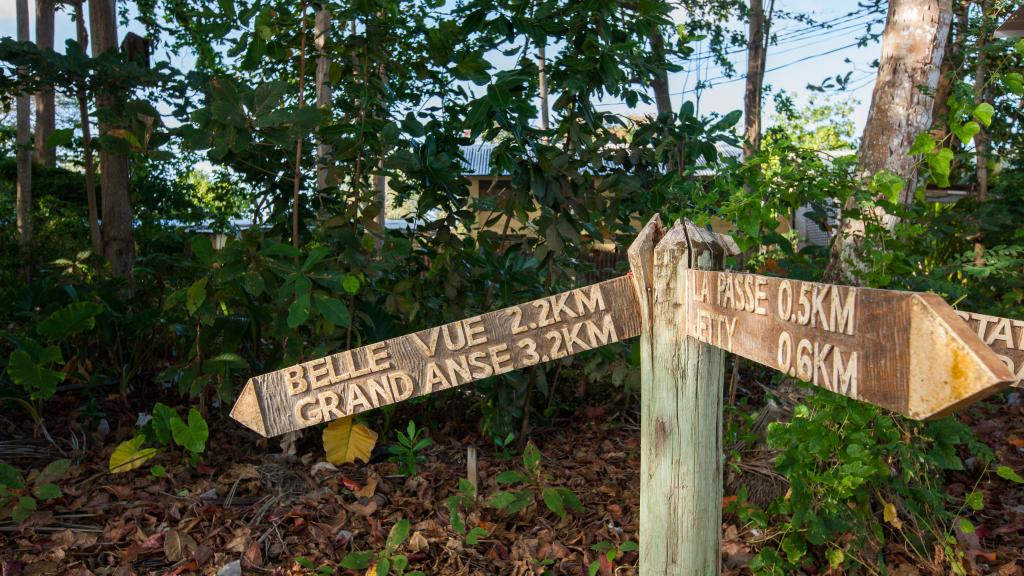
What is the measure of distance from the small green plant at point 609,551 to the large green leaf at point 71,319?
2717 millimetres

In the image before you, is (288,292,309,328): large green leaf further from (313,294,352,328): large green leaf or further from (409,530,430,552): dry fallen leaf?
(409,530,430,552): dry fallen leaf

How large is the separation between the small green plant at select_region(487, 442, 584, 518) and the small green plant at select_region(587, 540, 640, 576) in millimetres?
259

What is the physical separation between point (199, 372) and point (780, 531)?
2610 millimetres

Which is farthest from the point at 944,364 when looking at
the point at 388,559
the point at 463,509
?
the point at 463,509

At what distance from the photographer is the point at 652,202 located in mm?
3871

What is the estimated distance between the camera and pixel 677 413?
1.91 metres

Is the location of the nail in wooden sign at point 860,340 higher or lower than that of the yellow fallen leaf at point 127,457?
higher

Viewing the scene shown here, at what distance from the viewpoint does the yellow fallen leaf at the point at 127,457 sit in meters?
3.52

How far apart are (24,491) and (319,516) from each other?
1188mm

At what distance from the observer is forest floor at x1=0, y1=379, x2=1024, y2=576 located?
2908mm

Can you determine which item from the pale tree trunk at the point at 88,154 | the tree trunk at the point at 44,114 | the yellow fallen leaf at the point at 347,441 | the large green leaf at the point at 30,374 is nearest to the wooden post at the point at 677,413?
the yellow fallen leaf at the point at 347,441

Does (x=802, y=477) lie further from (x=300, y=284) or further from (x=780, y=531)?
(x=300, y=284)

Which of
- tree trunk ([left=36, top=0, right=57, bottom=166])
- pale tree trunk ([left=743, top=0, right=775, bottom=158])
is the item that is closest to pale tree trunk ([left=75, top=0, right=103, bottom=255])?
tree trunk ([left=36, top=0, right=57, bottom=166])

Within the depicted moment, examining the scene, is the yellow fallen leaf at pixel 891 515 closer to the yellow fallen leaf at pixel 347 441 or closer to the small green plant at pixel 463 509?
the small green plant at pixel 463 509
